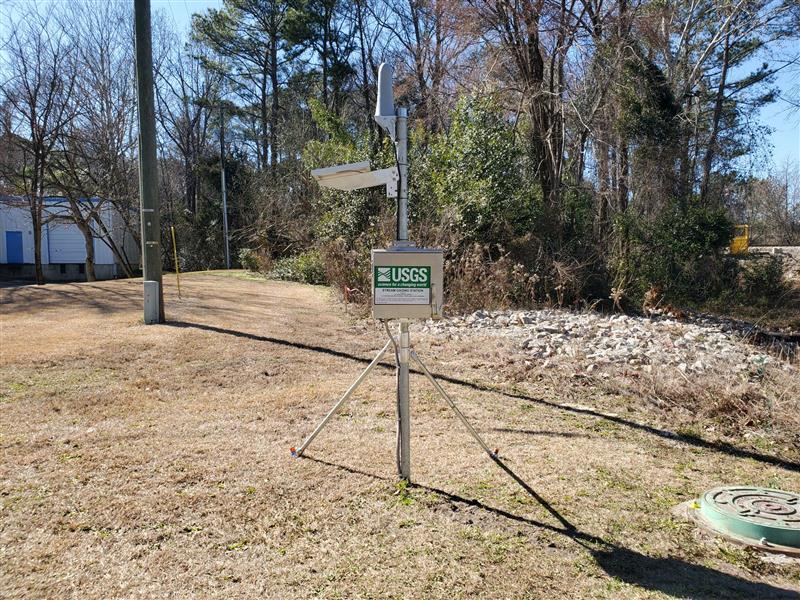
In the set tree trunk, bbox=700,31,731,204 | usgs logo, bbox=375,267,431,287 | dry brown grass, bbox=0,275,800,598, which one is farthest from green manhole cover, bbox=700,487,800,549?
tree trunk, bbox=700,31,731,204

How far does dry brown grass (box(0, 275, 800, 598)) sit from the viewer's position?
9.17 feet

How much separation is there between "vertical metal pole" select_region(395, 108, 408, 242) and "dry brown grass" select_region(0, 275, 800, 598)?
1599 mm

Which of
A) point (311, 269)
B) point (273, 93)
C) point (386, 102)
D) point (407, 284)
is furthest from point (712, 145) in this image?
point (273, 93)

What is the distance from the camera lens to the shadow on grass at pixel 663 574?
270 centimetres

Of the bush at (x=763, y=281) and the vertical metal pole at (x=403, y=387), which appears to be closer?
the vertical metal pole at (x=403, y=387)

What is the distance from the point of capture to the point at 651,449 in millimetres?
4645

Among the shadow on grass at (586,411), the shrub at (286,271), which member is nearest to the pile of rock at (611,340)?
the shadow on grass at (586,411)

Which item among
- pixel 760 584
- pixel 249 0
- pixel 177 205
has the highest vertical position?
pixel 249 0

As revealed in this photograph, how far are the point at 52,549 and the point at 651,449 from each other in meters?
3.98

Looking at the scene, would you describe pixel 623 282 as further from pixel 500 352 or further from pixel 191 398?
pixel 191 398

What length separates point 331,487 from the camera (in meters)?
3.77

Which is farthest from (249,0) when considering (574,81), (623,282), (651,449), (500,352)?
(651,449)

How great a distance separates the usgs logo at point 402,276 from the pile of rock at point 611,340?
3.74 m

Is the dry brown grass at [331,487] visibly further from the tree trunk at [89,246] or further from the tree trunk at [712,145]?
the tree trunk at [89,246]
